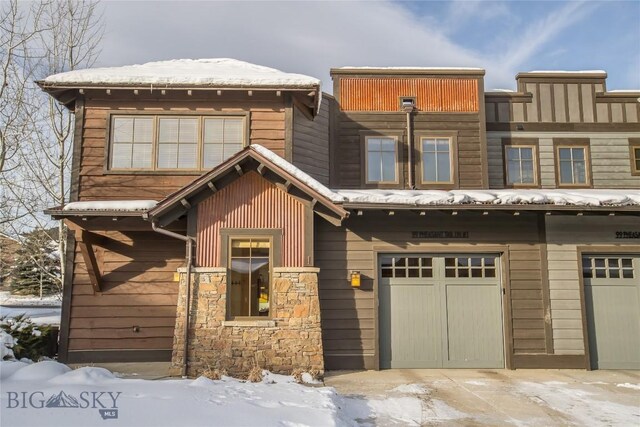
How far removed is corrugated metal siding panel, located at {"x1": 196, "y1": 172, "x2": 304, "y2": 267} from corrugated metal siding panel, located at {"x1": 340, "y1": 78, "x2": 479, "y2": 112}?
Result: 4.46m

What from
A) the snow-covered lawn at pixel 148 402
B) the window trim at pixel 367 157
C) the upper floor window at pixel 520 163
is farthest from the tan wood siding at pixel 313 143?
the snow-covered lawn at pixel 148 402

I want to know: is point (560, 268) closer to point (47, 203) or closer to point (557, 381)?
point (557, 381)

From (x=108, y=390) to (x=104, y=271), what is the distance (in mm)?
4219

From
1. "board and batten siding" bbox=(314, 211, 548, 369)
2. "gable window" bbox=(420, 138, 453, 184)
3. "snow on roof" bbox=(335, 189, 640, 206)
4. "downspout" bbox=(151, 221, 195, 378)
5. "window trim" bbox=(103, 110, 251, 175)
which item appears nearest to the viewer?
"downspout" bbox=(151, 221, 195, 378)

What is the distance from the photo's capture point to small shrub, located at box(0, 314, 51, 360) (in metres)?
8.66

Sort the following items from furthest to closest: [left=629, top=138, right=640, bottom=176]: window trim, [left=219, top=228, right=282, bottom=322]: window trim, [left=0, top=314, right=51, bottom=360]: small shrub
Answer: [left=629, top=138, right=640, bottom=176]: window trim → [left=0, top=314, right=51, bottom=360]: small shrub → [left=219, top=228, right=282, bottom=322]: window trim

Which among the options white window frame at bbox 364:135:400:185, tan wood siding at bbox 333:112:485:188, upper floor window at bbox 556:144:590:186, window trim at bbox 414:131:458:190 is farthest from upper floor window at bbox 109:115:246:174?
upper floor window at bbox 556:144:590:186

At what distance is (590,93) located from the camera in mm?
12609

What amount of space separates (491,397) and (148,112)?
27.5 ft

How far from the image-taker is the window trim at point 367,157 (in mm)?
11953

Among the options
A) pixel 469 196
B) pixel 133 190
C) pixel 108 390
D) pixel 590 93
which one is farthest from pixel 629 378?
pixel 133 190

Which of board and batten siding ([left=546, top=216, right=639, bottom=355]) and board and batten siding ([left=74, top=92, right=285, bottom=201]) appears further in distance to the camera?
board and batten siding ([left=74, top=92, right=285, bottom=201])

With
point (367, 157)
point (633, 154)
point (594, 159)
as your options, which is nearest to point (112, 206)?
point (367, 157)

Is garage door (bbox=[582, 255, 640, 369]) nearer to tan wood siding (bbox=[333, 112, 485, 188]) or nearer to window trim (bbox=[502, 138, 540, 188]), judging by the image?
window trim (bbox=[502, 138, 540, 188])
